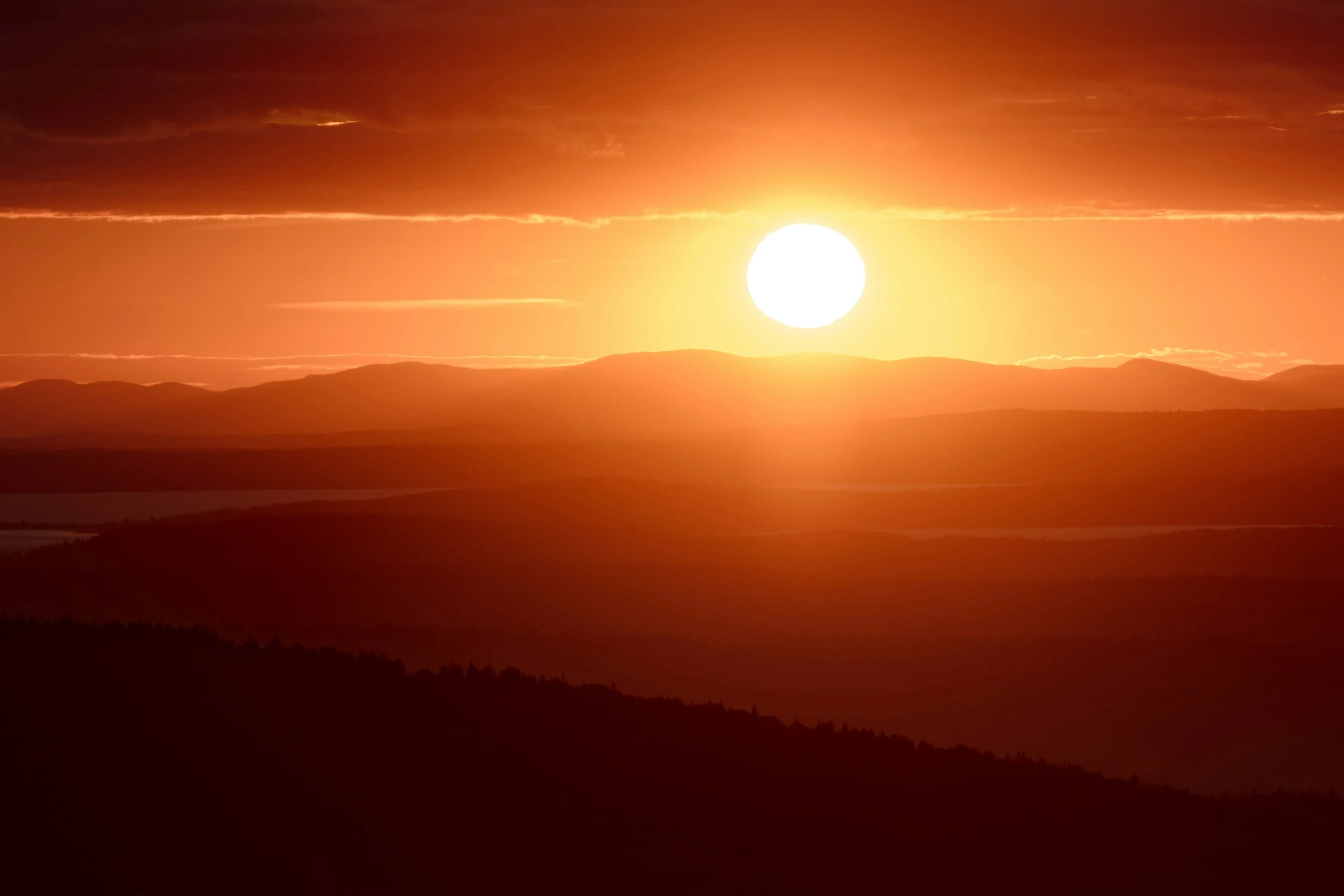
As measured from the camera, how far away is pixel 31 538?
70.8 m

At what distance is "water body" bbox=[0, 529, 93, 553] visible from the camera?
64.8 metres

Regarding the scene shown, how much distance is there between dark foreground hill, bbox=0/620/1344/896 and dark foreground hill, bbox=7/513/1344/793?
398 inches

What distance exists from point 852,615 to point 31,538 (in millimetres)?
36729

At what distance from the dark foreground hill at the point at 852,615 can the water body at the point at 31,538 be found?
119 inches

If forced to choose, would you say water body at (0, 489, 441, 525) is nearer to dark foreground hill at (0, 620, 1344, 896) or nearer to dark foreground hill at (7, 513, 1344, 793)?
dark foreground hill at (7, 513, 1344, 793)

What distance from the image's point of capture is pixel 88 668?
78.6 ft

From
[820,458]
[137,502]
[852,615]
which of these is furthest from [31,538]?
[820,458]

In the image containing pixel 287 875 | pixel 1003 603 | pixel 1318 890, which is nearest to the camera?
pixel 287 875

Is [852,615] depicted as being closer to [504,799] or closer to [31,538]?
[504,799]

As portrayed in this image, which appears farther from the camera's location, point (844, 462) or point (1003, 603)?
point (844, 462)

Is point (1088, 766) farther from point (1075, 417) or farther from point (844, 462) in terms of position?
point (1075, 417)

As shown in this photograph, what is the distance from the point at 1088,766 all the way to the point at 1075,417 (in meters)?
144

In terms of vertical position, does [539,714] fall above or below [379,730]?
above

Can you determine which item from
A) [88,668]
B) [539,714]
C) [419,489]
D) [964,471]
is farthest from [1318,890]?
[964,471]
